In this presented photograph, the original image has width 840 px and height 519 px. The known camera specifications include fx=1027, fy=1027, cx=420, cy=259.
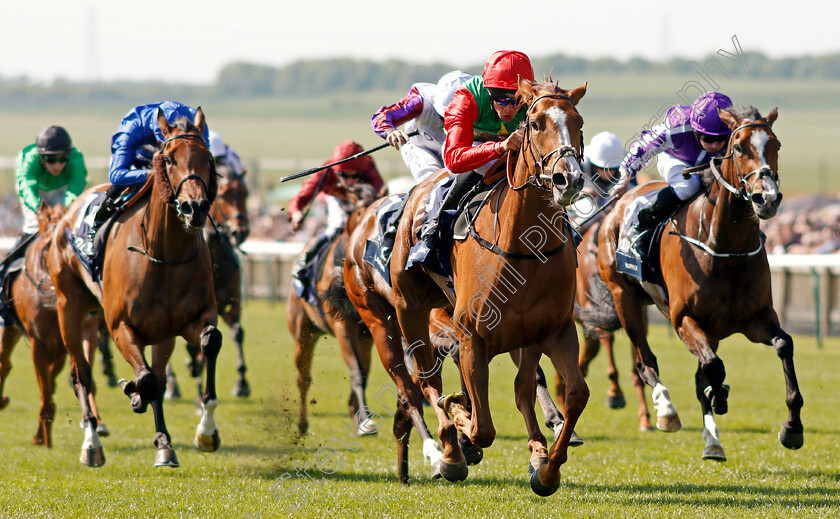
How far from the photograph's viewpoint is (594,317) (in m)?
8.02

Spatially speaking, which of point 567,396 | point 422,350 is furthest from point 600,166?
point 567,396

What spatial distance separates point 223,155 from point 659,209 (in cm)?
455

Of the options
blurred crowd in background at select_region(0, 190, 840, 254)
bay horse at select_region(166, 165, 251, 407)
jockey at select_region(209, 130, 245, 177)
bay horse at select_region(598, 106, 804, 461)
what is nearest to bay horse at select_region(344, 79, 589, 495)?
bay horse at select_region(598, 106, 804, 461)

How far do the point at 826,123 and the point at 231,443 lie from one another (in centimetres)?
6118

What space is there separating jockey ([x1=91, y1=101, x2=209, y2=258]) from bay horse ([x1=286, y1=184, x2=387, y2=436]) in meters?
1.59

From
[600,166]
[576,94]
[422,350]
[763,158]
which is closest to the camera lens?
[576,94]

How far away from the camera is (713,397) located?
604 centimetres

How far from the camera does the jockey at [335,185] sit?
28.2 ft

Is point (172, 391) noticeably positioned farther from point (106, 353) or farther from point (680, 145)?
point (680, 145)

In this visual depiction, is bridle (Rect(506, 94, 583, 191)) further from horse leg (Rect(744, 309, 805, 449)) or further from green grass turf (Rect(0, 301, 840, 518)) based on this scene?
horse leg (Rect(744, 309, 805, 449))

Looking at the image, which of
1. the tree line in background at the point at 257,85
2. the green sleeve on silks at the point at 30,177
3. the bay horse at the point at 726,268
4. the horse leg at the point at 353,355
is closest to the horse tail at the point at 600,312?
the bay horse at the point at 726,268

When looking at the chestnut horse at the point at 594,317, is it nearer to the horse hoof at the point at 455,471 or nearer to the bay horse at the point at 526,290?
the bay horse at the point at 526,290

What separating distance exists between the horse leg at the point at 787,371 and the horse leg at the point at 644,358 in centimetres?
72

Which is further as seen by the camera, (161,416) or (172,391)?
(172,391)
